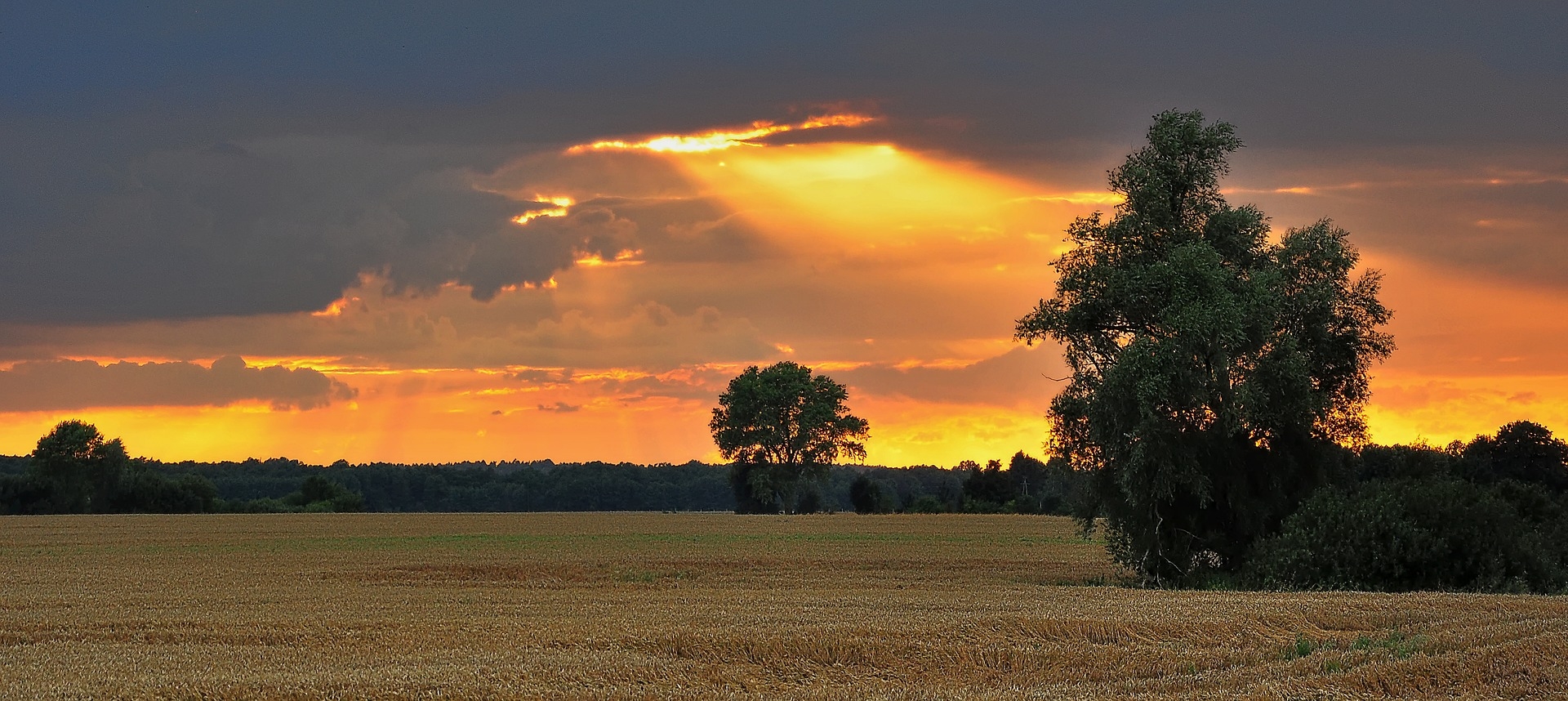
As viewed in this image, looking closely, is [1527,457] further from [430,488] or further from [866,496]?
[430,488]

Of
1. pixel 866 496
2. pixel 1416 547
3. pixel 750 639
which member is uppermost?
pixel 866 496

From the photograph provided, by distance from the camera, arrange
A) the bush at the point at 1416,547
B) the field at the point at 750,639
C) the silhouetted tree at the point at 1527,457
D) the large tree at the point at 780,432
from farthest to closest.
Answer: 1. the large tree at the point at 780,432
2. the silhouetted tree at the point at 1527,457
3. the bush at the point at 1416,547
4. the field at the point at 750,639

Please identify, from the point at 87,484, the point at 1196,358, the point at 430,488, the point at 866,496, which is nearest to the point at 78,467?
the point at 87,484

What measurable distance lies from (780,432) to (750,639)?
329 ft

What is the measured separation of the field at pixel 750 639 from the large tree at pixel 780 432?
263 ft

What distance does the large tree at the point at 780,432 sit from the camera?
118 meters

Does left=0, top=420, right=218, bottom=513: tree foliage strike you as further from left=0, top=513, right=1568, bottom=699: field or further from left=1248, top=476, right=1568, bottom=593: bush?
left=1248, top=476, right=1568, bottom=593: bush

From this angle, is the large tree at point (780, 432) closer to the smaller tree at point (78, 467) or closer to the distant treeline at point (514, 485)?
the distant treeline at point (514, 485)

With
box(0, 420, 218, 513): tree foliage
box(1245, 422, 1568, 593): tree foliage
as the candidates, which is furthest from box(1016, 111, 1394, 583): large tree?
box(0, 420, 218, 513): tree foliage

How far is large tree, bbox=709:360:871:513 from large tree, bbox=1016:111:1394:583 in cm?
8097

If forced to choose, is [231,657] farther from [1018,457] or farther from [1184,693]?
[1018,457]

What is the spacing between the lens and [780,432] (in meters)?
118

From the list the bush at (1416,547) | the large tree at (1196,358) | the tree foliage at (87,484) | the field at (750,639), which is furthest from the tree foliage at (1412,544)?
the tree foliage at (87,484)

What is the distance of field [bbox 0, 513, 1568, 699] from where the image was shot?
15.0m
